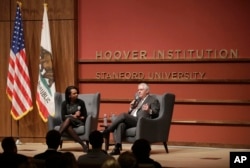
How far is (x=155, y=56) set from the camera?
10.1 metres

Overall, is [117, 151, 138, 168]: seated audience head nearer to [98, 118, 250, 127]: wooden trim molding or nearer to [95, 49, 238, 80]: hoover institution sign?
[98, 118, 250, 127]: wooden trim molding

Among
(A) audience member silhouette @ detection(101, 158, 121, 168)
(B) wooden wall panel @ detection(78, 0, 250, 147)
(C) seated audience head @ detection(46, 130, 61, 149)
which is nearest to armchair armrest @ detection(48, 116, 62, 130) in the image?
(B) wooden wall panel @ detection(78, 0, 250, 147)

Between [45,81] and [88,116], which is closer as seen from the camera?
[88,116]

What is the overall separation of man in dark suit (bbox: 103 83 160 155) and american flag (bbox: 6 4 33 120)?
6.62ft

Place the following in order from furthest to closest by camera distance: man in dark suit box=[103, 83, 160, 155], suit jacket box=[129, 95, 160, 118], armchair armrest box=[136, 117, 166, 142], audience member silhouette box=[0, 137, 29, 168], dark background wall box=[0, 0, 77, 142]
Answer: dark background wall box=[0, 0, 77, 142] < suit jacket box=[129, 95, 160, 118] < man in dark suit box=[103, 83, 160, 155] < armchair armrest box=[136, 117, 166, 142] < audience member silhouette box=[0, 137, 29, 168]

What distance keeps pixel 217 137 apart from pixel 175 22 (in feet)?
6.39

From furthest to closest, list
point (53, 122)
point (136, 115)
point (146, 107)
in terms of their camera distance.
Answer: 1. point (53, 122)
2. point (136, 115)
3. point (146, 107)

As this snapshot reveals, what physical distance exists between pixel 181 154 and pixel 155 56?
1967 millimetres

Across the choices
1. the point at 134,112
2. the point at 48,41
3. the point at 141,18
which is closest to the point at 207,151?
the point at 134,112

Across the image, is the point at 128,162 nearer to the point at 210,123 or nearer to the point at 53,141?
the point at 53,141

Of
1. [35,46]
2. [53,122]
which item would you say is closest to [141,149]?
[53,122]

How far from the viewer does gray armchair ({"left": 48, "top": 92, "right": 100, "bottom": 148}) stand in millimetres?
9008

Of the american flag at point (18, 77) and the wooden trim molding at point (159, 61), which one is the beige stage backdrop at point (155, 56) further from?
the american flag at point (18, 77)

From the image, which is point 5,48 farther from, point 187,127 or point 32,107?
point 187,127
